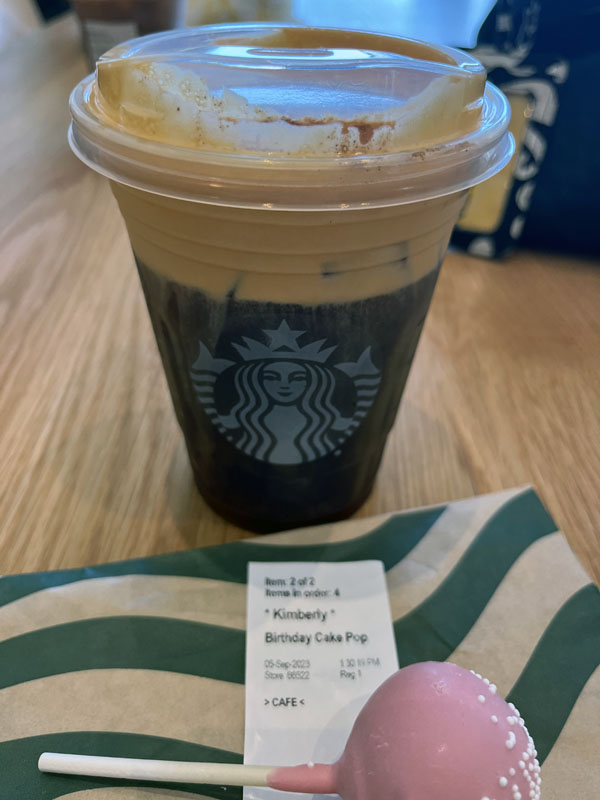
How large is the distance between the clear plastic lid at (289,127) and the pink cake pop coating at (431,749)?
272mm

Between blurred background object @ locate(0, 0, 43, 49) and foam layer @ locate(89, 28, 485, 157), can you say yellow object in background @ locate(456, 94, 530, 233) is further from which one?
blurred background object @ locate(0, 0, 43, 49)

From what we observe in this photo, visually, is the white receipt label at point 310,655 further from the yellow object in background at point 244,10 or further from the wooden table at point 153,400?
the yellow object in background at point 244,10

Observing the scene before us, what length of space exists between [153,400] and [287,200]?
0.40 meters

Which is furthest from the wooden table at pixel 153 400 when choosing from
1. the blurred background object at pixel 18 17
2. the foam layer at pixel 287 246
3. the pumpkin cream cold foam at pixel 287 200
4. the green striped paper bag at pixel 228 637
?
the blurred background object at pixel 18 17

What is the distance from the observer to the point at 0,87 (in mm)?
1248

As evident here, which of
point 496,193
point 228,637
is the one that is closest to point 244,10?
point 496,193

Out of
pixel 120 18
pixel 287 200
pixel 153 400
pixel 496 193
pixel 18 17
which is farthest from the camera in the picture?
pixel 18 17

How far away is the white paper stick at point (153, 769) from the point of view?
35 cm

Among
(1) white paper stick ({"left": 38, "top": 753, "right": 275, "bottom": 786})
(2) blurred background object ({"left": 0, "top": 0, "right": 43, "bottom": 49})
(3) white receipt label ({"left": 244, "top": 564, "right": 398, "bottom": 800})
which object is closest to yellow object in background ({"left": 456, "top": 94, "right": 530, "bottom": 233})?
(3) white receipt label ({"left": 244, "top": 564, "right": 398, "bottom": 800})

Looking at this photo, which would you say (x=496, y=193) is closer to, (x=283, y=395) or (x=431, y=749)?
(x=283, y=395)

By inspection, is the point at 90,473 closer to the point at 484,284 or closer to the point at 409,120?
the point at 409,120

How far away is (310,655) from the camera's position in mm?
432

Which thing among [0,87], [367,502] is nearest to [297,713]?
[367,502]

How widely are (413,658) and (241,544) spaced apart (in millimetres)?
161
